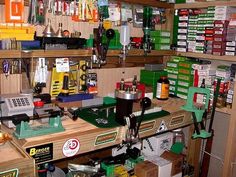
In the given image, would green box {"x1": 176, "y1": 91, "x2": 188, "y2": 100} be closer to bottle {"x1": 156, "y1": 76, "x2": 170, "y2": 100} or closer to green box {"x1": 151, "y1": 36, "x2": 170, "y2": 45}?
bottle {"x1": 156, "y1": 76, "x2": 170, "y2": 100}

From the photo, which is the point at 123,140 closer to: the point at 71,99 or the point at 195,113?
the point at 71,99

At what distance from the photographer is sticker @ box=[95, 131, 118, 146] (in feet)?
4.88

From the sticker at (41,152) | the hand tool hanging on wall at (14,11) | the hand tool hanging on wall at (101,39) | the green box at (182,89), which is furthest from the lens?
the green box at (182,89)

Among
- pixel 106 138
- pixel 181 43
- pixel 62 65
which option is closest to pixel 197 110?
pixel 181 43

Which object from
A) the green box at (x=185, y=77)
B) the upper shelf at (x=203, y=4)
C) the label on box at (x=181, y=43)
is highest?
the upper shelf at (x=203, y=4)

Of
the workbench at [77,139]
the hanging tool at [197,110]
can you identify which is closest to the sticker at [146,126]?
the workbench at [77,139]

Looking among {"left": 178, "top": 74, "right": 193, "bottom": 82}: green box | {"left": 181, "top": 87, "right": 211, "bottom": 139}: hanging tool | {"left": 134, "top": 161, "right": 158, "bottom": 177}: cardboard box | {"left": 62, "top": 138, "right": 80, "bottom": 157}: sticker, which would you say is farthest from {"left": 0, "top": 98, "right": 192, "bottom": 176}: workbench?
{"left": 178, "top": 74, "right": 193, "bottom": 82}: green box

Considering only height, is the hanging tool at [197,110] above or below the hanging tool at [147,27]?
below

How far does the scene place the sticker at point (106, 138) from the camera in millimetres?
1489

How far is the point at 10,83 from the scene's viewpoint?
181cm

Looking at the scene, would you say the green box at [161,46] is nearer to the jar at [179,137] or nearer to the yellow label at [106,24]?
the yellow label at [106,24]

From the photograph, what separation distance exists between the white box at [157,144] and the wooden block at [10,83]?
1121 mm

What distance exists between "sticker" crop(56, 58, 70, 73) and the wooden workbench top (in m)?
0.44

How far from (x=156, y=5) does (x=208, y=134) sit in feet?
3.73
